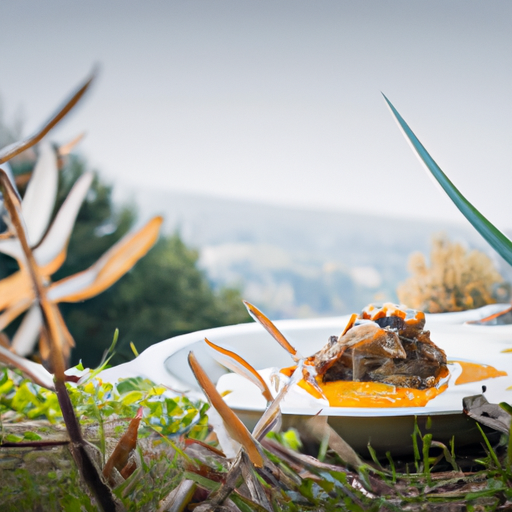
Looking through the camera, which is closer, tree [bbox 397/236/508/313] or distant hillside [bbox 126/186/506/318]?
tree [bbox 397/236/508/313]

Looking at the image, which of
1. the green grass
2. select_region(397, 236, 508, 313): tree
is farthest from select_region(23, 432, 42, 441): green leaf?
select_region(397, 236, 508, 313): tree

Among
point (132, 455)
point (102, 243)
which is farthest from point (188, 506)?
point (102, 243)

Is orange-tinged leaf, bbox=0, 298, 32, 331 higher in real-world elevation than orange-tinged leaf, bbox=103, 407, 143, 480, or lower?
higher

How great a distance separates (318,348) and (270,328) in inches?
1.2

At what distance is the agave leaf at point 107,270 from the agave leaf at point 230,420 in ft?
0.05

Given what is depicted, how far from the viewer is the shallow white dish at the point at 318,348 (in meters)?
0.10

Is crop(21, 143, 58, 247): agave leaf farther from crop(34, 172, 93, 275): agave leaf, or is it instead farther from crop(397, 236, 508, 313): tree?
crop(397, 236, 508, 313): tree

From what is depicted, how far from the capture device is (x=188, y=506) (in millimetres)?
85

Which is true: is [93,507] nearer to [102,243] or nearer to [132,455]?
[132,455]

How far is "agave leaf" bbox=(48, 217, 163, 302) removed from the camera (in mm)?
73

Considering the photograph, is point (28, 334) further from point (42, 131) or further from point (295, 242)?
point (295, 242)

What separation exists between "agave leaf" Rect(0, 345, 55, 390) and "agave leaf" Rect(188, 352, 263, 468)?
2 centimetres

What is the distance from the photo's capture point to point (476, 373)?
118 mm

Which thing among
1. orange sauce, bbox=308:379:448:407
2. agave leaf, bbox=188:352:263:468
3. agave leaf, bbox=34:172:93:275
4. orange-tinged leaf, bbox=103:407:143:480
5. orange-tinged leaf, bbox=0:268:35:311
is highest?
agave leaf, bbox=34:172:93:275
